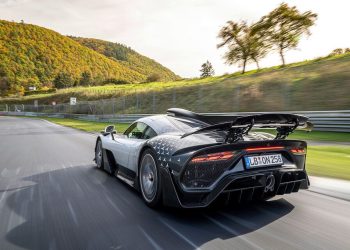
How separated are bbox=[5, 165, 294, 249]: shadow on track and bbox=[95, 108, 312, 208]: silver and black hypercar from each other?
0.21 meters

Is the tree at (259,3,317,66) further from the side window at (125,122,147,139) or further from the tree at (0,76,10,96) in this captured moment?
the tree at (0,76,10,96)

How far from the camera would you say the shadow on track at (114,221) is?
340 cm

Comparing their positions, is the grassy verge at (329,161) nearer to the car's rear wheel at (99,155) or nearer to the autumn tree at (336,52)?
the car's rear wheel at (99,155)

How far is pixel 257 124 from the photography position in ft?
13.6

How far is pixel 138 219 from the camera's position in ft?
13.3

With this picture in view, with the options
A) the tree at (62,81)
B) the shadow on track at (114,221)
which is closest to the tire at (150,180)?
the shadow on track at (114,221)

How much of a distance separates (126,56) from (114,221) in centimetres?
17964

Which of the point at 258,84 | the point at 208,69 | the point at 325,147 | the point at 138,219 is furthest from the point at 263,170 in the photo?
the point at 208,69

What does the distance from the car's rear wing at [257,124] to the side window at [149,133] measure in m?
0.79

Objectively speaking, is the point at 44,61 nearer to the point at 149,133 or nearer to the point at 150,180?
the point at 149,133

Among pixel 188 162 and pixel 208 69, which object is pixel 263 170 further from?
pixel 208 69

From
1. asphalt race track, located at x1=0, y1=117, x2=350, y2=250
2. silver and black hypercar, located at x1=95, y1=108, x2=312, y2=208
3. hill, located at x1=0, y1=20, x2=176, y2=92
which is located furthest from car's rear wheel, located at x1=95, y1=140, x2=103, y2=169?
hill, located at x1=0, y1=20, x2=176, y2=92

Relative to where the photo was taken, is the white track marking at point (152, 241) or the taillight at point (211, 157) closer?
the white track marking at point (152, 241)

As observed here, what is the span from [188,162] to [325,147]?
8.34m
